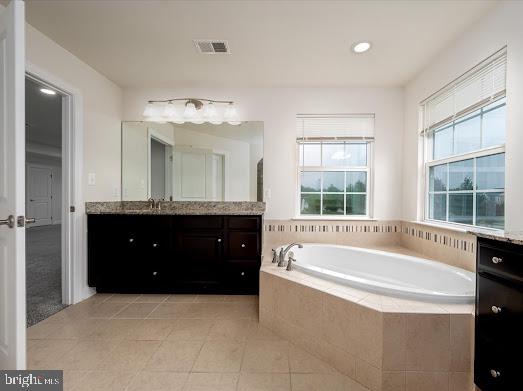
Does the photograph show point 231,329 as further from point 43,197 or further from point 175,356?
point 43,197

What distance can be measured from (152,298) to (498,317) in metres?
2.57

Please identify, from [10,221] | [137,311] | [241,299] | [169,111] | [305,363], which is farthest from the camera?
[169,111]

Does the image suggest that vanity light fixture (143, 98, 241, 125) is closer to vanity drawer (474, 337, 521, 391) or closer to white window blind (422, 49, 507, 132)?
white window blind (422, 49, 507, 132)

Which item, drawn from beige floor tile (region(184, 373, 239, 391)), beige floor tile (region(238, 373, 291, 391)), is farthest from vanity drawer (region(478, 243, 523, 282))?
beige floor tile (region(184, 373, 239, 391))

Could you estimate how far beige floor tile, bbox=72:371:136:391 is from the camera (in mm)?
1354

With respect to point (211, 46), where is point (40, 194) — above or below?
below

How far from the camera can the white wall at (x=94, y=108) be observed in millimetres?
2029

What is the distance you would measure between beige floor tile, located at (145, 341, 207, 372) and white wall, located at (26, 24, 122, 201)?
1.66 metres

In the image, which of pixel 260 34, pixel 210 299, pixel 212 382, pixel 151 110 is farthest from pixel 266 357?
pixel 151 110

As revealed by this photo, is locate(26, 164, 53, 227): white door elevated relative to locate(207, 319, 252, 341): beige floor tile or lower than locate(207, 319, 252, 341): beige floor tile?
elevated

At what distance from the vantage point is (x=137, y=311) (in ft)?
7.29

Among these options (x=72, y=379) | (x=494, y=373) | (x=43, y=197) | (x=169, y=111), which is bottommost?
(x=72, y=379)

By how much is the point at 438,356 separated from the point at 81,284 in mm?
2859

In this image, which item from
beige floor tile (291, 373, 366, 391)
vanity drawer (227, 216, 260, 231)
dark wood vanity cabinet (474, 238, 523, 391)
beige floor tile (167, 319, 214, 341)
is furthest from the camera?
vanity drawer (227, 216, 260, 231)
